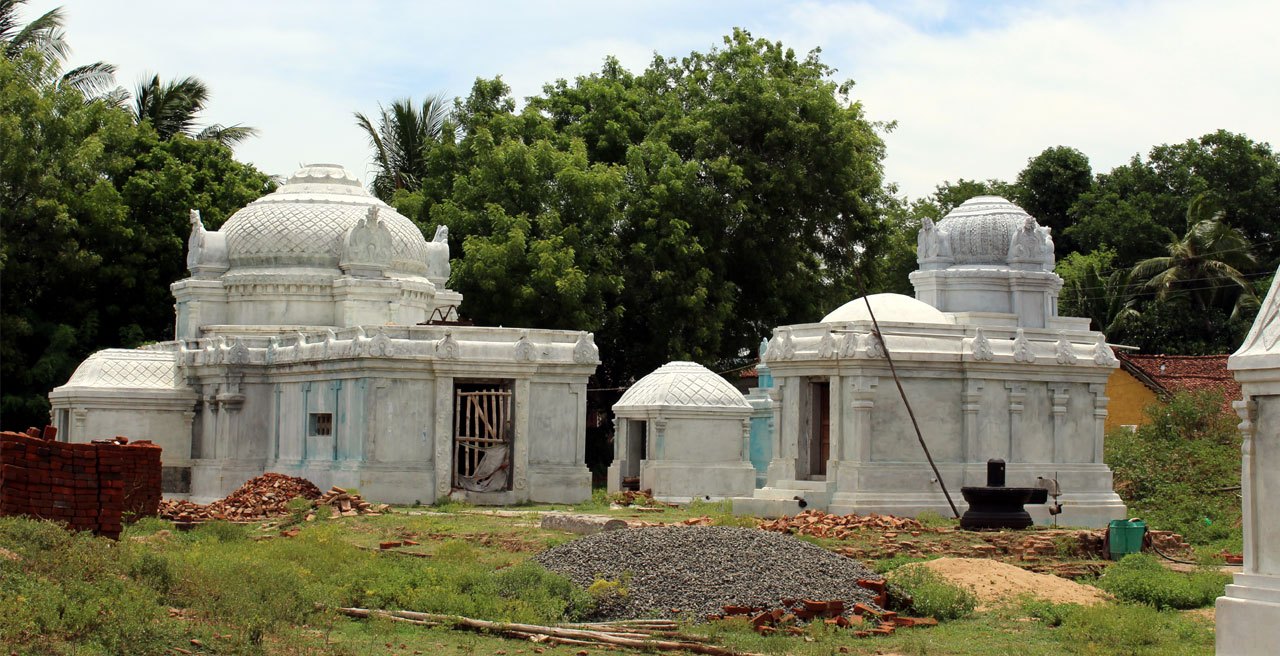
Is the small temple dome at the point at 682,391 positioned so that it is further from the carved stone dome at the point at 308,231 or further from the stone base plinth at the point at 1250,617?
the stone base plinth at the point at 1250,617

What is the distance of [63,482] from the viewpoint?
18.8 m

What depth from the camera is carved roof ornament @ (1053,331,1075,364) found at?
29531mm

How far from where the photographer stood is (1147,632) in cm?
1480

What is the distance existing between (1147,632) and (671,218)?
97.8 feet

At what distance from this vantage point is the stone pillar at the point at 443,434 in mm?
29906

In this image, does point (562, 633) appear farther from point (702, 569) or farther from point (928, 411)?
point (928, 411)

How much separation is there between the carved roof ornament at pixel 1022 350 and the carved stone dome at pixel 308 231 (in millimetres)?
13592

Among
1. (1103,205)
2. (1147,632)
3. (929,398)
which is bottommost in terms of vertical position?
(1147,632)

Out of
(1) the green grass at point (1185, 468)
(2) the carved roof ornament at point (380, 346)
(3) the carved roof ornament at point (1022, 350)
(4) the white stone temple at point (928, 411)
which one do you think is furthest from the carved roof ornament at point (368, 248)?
(1) the green grass at point (1185, 468)

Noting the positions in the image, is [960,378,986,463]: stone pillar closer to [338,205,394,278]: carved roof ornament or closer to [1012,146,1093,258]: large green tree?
[338,205,394,278]: carved roof ornament

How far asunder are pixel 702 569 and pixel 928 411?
1226cm

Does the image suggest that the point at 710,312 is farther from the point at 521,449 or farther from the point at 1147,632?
the point at 1147,632

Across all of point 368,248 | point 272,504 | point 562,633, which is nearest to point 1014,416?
point 272,504

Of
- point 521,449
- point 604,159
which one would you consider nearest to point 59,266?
point 604,159
